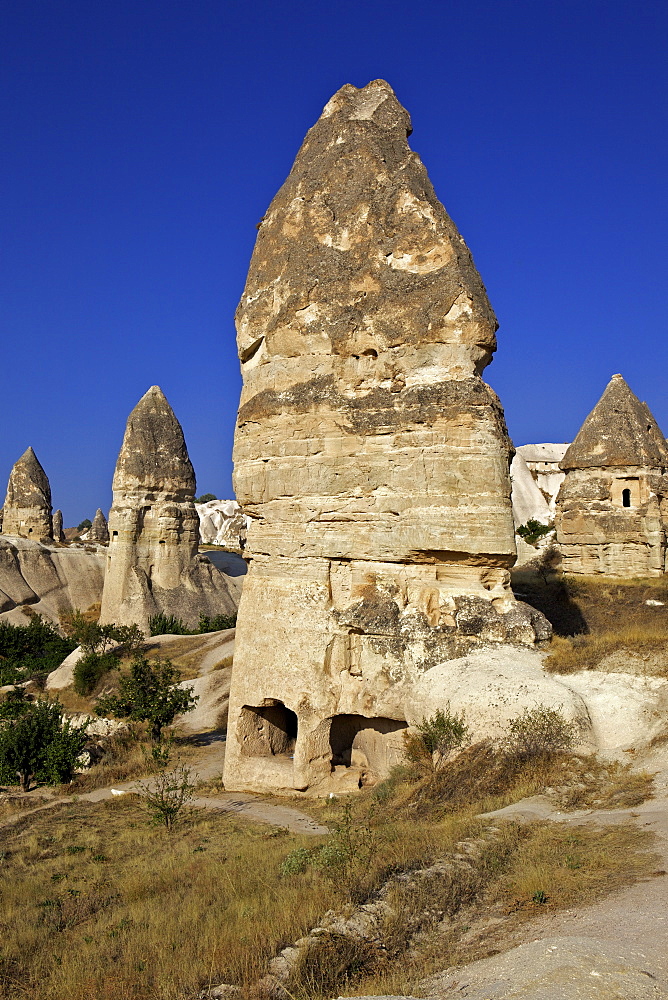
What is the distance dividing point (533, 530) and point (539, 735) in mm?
28297

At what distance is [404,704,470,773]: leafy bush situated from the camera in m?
6.97

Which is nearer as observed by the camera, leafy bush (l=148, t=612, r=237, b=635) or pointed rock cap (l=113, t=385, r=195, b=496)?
leafy bush (l=148, t=612, r=237, b=635)

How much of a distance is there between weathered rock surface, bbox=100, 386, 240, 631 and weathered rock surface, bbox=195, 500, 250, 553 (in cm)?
2654

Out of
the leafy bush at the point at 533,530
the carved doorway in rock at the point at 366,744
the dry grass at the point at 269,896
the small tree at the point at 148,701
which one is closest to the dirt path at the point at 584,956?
the dry grass at the point at 269,896

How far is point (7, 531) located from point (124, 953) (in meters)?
30.4

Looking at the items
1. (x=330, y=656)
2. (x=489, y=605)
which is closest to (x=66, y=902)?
(x=330, y=656)

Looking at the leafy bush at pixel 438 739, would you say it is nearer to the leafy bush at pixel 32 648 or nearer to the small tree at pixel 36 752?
the small tree at pixel 36 752

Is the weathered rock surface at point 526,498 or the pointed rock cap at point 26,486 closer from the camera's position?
the pointed rock cap at point 26,486

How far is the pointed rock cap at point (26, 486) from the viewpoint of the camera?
3186 cm

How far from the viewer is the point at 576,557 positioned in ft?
65.2

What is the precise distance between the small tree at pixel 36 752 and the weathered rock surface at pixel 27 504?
869 inches

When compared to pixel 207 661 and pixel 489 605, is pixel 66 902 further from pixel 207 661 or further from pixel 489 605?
pixel 207 661

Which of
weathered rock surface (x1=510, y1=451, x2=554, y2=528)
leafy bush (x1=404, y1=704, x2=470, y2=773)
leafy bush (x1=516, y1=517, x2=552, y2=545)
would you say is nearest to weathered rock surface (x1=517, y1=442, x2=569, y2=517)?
weathered rock surface (x1=510, y1=451, x2=554, y2=528)

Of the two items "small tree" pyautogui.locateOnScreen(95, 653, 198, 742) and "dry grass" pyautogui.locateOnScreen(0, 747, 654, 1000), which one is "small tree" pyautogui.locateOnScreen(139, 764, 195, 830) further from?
"small tree" pyautogui.locateOnScreen(95, 653, 198, 742)
